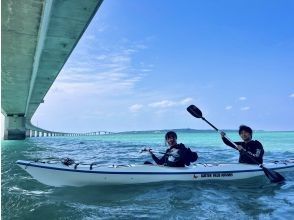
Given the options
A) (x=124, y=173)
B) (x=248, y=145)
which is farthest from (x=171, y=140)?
(x=248, y=145)

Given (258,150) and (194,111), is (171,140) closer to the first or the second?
(194,111)

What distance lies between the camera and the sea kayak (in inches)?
286

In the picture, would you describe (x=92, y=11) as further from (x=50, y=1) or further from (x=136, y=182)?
(x=136, y=182)

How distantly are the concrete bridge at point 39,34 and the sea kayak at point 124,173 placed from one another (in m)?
4.49

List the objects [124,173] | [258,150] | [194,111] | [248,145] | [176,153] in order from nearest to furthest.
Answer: [124,173] < [176,153] < [258,150] < [248,145] < [194,111]

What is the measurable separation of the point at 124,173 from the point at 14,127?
39.3 m

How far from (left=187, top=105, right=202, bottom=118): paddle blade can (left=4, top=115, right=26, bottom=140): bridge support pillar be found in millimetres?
37568

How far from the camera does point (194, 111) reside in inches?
385

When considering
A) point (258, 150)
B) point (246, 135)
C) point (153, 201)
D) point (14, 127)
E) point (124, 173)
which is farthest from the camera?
point (14, 127)

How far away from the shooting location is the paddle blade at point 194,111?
9711 mm

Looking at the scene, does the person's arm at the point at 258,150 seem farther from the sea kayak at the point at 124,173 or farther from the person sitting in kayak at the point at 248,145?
the sea kayak at the point at 124,173

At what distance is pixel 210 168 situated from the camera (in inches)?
335

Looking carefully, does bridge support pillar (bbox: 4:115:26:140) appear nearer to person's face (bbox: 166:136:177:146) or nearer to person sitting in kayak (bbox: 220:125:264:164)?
person's face (bbox: 166:136:177:146)

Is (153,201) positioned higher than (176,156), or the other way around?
(176,156)
